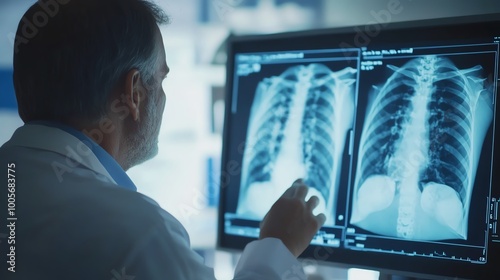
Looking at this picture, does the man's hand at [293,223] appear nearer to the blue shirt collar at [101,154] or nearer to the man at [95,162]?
the man at [95,162]

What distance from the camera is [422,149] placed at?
3.75 ft

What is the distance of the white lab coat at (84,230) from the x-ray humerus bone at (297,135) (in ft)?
1.61

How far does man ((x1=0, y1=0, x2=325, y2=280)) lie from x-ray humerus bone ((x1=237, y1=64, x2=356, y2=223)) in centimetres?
20

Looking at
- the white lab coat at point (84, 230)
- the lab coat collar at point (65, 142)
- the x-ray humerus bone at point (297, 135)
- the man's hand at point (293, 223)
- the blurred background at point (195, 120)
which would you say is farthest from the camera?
the blurred background at point (195, 120)

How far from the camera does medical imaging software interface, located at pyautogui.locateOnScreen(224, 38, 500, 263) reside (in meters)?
1.09

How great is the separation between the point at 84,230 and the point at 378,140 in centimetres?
68

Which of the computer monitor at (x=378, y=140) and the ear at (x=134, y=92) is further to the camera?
the computer monitor at (x=378, y=140)

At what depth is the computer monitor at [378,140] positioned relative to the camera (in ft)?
3.58

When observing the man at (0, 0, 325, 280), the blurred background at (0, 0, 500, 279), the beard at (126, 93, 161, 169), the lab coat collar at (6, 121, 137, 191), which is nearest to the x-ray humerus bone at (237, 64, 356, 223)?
the man at (0, 0, 325, 280)

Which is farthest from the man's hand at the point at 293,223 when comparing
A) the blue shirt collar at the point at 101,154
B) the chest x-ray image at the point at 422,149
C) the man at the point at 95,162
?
the blue shirt collar at the point at 101,154

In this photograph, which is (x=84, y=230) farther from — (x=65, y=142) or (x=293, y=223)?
(x=293, y=223)

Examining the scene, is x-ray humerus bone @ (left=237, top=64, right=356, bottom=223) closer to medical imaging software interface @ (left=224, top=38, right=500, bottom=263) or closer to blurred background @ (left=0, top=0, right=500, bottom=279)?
medical imaging software interface @ (left=224, top=38, right=500, bottom=263)

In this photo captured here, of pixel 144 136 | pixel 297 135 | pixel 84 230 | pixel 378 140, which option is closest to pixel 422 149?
pixel 378 140

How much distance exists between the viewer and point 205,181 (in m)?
2.05
